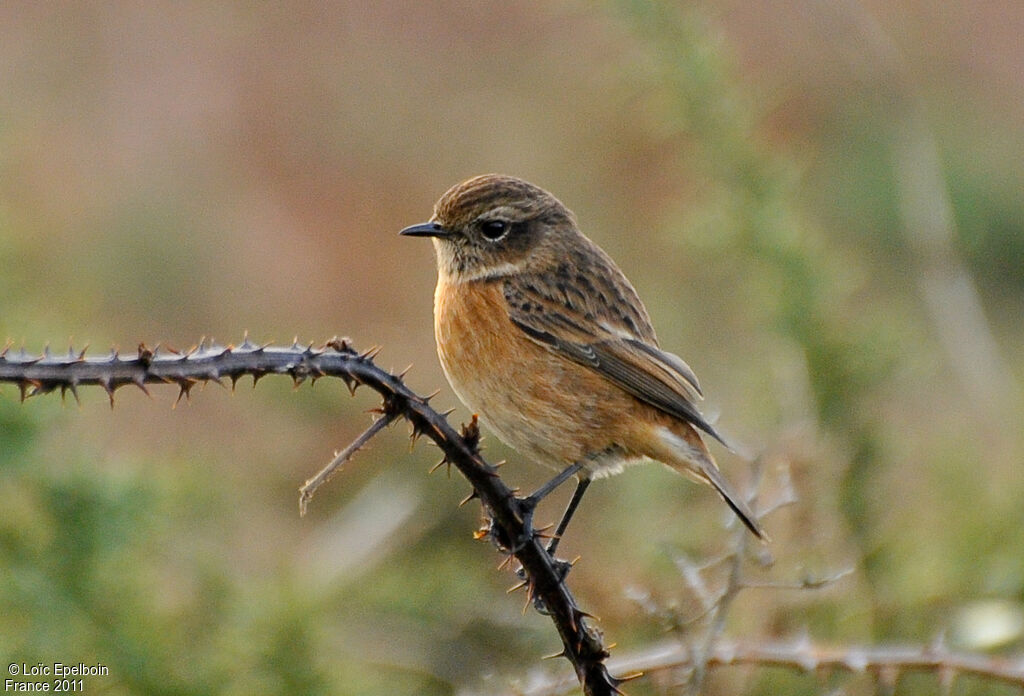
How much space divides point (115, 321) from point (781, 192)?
6.95 meters

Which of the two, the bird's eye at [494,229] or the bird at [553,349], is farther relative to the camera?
the bird's eye at [494,229]

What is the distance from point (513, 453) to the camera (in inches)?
323

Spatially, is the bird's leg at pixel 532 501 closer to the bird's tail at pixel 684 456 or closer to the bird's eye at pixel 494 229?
the bird's tail at pixel 684 456

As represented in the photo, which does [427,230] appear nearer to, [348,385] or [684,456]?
[684,456]

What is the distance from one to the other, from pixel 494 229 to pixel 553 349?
0.61m

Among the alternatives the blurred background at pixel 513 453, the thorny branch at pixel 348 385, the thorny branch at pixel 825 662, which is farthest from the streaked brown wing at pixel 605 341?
the thorny branch at pixel 348 385

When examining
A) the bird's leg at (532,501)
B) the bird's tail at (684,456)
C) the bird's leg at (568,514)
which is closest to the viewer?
the bird's leg at (532,501)

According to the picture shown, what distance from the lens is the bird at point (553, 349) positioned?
491cm

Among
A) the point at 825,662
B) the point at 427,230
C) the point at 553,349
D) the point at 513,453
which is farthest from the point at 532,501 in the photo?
the point at 513,453

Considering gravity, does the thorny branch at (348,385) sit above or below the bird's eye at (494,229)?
below

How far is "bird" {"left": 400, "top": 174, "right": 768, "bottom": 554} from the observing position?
4.91 m

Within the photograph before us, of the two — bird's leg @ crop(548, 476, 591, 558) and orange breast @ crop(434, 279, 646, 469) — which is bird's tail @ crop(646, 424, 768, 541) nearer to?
orange breast @ crop(434, 279, 646, 469)

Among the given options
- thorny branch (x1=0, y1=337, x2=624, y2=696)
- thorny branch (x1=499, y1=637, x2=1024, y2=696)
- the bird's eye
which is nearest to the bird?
the bird's eye

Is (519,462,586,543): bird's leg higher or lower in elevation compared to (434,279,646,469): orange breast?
lower
